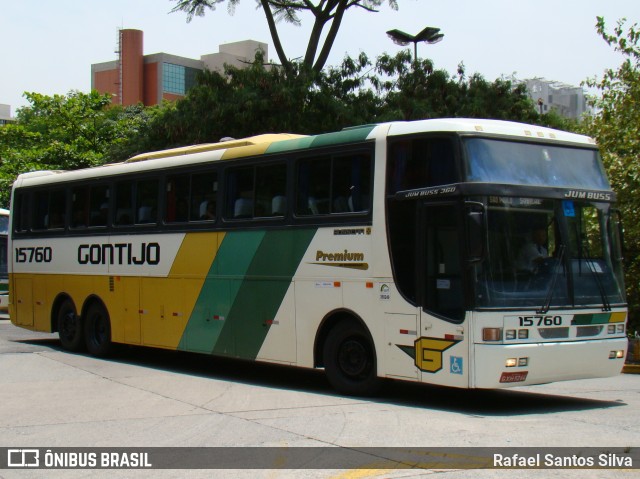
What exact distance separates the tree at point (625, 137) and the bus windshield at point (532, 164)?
6069 mm

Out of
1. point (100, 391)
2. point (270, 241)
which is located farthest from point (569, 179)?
point (100, 391)

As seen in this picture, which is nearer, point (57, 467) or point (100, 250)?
point (57, 467)

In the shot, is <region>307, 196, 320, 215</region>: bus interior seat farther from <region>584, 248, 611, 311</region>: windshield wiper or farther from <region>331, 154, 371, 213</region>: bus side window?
<region>584, 248, 611, 311</region>: windshield wiper

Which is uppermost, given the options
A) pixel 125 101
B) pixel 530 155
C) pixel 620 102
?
pixel 125 101

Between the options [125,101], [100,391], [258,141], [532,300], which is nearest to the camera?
[532,300]

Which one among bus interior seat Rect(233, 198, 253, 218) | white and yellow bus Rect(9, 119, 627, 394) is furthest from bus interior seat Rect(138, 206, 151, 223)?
bus interior seat Rect(233, 198, 253, 218)

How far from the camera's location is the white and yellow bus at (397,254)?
10.3m

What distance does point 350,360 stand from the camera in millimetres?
11891

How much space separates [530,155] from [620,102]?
9087mm

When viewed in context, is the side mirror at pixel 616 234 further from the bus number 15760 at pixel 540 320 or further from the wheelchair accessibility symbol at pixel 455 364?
the wheelchair accessibility symbol at pixel 455 364

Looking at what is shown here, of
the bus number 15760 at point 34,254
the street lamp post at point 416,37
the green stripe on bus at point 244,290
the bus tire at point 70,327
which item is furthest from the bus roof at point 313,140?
the street lamp post at point 416,37

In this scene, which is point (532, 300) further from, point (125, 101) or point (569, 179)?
point (125, 101)

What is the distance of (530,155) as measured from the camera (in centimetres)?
1098

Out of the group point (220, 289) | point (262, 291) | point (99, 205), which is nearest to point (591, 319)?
point (262, 291)
